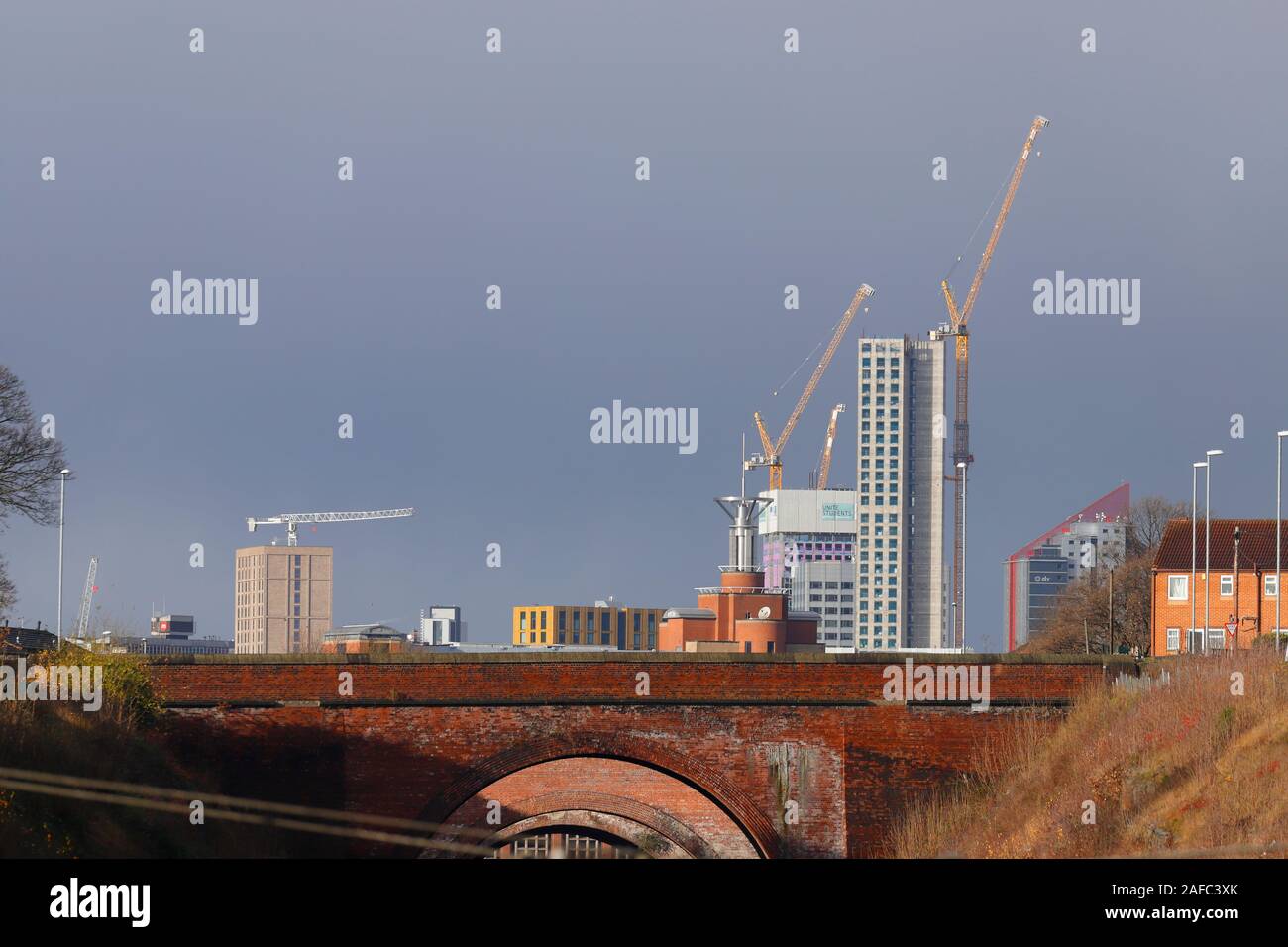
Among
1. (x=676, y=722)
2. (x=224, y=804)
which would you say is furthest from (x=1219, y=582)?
(x=224, y=804)

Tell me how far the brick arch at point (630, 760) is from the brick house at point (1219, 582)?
35.0 m

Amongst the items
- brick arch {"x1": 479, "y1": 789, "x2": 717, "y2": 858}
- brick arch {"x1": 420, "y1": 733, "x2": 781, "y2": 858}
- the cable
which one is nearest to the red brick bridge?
brick arch {"x1": 420, "y1": 733, "x2": 781, "y2": 858}

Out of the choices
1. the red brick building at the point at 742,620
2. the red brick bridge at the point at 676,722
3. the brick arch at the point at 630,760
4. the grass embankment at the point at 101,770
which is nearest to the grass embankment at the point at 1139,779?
the red brick bridge at the point at 676,722

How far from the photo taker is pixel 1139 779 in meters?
39.2

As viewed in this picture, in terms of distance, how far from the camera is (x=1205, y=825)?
3444 centimetres

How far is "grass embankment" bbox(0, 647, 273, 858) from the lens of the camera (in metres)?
31.3

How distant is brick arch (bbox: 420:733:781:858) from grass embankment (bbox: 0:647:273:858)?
628 centimetres

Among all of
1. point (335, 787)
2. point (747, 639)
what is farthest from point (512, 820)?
point (747, 639)

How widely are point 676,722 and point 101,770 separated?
1528 cm

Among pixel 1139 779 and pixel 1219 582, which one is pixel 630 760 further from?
pixel 1219 582

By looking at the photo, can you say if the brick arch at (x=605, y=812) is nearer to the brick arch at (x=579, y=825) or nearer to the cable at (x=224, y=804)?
the brick arch at (x=579, y=825)

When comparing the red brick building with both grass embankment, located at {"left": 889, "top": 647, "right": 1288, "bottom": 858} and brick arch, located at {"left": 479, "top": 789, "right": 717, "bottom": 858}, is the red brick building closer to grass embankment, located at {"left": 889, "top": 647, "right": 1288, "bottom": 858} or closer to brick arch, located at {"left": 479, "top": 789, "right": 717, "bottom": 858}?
brick arch, located at {"left": 479, "top": 789, "right": 717, "bottom": 858}
